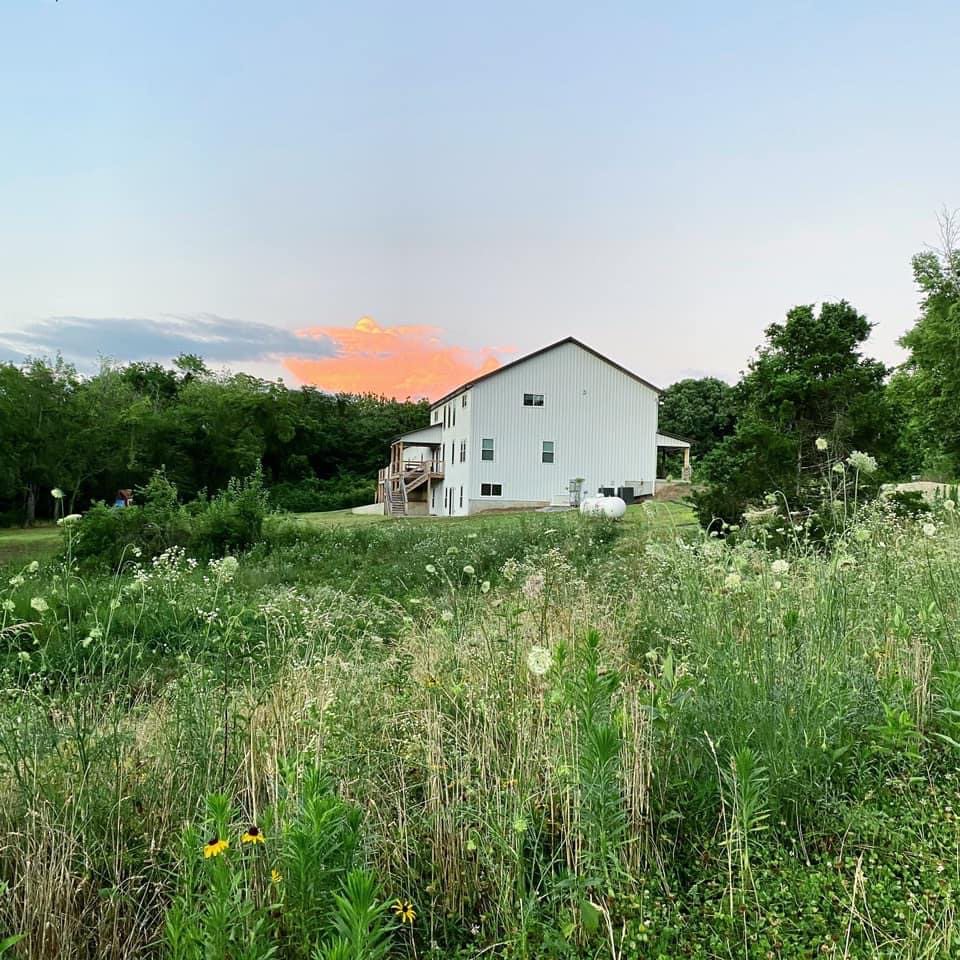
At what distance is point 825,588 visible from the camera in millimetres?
3098

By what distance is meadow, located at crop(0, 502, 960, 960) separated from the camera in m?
1.69

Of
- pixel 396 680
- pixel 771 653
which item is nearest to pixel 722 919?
pixel 771 653

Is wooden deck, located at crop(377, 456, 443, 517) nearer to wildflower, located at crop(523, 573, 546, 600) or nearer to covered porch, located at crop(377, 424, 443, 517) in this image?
covered porch, located at crop(377, 424, 443, 517)

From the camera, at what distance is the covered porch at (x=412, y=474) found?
37.2m

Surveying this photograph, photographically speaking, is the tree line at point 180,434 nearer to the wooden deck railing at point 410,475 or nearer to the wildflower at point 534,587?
the wooden deck railing at point 410,475

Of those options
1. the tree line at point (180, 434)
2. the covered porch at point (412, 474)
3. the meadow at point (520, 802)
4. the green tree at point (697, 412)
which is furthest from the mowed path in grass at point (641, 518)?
the green tree at point (697, 412)

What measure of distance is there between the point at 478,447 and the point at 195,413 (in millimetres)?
23064

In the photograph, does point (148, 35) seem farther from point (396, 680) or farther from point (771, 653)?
point (771, 653)

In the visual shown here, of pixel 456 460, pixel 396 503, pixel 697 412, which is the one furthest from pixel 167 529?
pixel 697 412

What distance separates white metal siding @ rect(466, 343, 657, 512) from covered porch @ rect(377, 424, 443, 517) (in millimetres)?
6988

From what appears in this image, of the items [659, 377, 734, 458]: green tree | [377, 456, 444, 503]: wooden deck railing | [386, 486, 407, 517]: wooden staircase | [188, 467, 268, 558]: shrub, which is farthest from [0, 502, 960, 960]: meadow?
[659, 377, 734, 458]: green tree

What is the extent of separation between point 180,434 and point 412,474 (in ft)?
51.0

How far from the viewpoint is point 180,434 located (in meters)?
41.8

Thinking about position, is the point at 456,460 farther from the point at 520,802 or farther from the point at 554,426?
the point at 520,802
